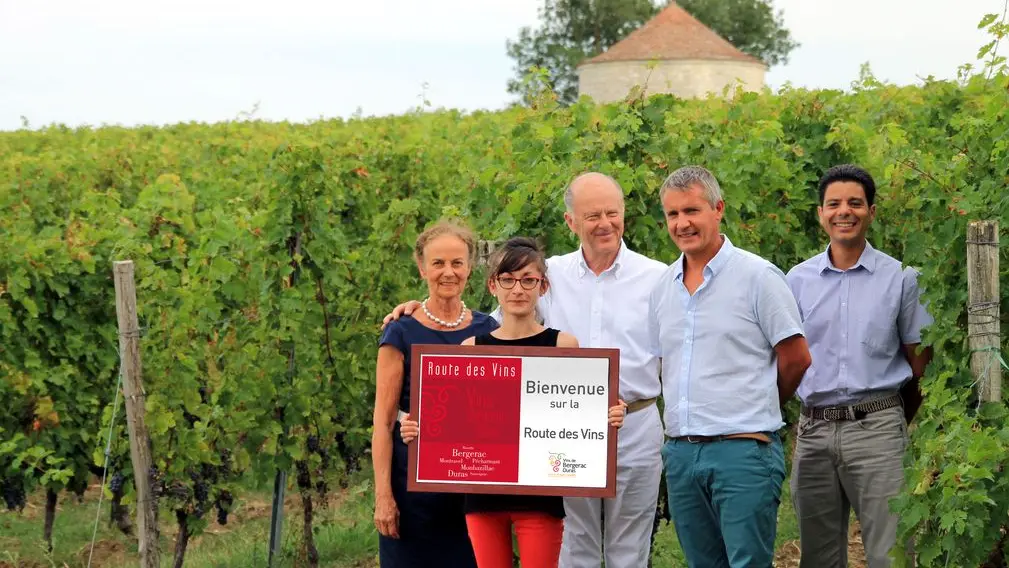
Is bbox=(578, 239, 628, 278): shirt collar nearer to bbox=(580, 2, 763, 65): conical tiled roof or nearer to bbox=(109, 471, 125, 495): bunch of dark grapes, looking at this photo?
bbox=(109, 471, 125, 495): bunch of dark grapes

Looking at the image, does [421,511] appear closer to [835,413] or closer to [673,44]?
[835,413]

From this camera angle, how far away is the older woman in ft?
13.9

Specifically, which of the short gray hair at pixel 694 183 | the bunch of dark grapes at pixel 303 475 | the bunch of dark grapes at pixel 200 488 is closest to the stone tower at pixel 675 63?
the bunch of dark grapes at pixel 303 475

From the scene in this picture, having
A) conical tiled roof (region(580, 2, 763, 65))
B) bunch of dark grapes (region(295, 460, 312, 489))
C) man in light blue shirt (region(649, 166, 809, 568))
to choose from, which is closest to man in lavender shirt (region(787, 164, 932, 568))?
man in light blue shirt (region(649, 166, 809, 568))

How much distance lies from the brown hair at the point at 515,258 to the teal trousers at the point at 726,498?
74cm

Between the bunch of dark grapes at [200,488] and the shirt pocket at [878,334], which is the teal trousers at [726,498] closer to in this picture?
the shirt pocket at [878,334]

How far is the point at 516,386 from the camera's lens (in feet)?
13.4

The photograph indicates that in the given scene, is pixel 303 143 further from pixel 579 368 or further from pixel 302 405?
pixel 579 368

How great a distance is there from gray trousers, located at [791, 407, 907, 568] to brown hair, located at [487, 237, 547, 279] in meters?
1.22

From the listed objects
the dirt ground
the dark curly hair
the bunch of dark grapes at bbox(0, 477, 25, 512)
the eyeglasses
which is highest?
the dark curly hair

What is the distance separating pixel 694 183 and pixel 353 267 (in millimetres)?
3612

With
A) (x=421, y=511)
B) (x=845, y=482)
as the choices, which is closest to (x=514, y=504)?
(x=421, y=511)

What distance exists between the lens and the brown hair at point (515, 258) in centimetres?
405

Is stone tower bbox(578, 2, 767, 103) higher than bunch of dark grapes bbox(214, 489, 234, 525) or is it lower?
higher
